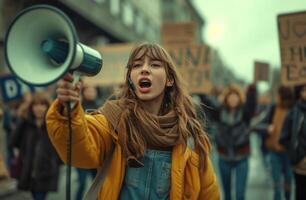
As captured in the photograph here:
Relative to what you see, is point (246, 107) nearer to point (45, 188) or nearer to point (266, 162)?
point (45, 188)

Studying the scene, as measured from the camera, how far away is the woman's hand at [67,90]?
7.02 ft

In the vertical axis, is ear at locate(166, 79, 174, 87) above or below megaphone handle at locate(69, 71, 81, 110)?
above

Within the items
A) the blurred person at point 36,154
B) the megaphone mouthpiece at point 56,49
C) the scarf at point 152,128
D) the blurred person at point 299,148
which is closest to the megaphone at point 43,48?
the megaphone mouthpiece at point 56,49

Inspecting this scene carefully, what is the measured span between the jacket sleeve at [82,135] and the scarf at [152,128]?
48 millimetres

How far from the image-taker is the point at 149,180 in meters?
2.69


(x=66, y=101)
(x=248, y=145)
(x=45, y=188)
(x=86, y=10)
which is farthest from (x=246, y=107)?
(x=86, y=10)

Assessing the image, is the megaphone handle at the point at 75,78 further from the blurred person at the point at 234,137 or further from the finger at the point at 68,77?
the blurred person at the point at 234,137

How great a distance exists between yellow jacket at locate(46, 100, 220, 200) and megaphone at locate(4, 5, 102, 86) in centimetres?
16

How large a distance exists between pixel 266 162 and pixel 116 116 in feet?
29.9

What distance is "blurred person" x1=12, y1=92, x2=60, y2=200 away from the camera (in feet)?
19.7

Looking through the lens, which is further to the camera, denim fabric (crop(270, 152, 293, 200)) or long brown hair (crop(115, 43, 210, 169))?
denim fabric (crop(270, 152, 293, 200))

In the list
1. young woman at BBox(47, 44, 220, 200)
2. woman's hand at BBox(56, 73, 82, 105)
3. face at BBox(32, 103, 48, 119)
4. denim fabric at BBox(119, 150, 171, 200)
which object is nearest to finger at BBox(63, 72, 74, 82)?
woman's hand at BBox(56, 73, 82, 105)

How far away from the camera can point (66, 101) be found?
2197 mm

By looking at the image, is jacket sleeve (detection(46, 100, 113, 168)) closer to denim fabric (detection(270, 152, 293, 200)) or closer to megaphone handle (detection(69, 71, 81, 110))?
megaphone handle (detection(69, 71, 81, 110))
